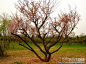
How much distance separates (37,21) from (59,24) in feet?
5.59

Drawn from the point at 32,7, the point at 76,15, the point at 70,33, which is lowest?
the point at 70,33

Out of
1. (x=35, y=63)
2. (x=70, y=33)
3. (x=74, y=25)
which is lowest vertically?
(x=35, y=63)

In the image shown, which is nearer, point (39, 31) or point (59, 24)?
point (39, 31)

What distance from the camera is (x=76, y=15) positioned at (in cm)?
586

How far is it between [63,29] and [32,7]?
2609 millimetres

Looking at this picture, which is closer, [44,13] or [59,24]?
[44,13]

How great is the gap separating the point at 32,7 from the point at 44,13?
893 millimetres

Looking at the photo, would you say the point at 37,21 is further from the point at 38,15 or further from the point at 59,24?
the point at 59,24

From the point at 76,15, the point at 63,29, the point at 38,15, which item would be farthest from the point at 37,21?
the point at 76,15

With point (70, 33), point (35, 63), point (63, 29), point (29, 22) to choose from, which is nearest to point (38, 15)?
point (29, 22)

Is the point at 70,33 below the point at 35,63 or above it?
above

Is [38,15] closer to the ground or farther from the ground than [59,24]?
farther from the ground

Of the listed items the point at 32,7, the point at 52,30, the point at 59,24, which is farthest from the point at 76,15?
the point at 32,7

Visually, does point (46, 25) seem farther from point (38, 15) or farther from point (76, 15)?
point (76, 15)
